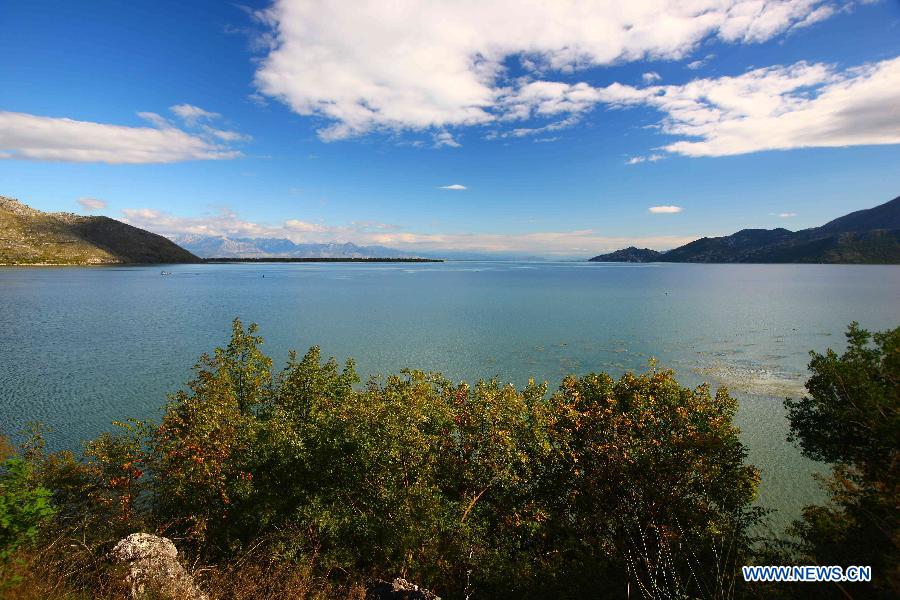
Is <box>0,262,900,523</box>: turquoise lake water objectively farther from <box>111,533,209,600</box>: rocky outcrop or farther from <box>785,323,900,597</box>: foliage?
<box>111,533,209,600</box>: rocky outcrop

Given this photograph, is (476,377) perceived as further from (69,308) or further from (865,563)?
(69,308)

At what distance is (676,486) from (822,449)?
1233 cm

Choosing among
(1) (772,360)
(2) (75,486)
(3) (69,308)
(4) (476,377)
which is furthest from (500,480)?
(3) (69,308)

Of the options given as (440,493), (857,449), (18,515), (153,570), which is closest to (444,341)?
(440,493)

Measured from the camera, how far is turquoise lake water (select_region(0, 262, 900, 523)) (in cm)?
4497

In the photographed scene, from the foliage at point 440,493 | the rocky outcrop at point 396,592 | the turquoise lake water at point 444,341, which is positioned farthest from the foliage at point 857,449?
the rocky outcrop at point 396,592

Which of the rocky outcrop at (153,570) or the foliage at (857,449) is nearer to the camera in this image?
the rocky outcrop at (153,570)

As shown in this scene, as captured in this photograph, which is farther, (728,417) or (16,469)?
(728,417)

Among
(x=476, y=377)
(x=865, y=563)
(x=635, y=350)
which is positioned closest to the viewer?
(x=865, y=563)

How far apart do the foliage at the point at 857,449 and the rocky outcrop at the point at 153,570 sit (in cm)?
2395

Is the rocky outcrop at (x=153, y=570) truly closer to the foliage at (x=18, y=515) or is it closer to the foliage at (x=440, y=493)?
the foliage at (x=440, y=493)

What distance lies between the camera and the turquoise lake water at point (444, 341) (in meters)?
45.0

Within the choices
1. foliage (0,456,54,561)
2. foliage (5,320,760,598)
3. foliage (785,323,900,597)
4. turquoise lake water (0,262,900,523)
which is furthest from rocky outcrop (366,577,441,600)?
turquoise lake water (0,262,900,523)

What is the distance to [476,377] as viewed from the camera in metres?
57.3
